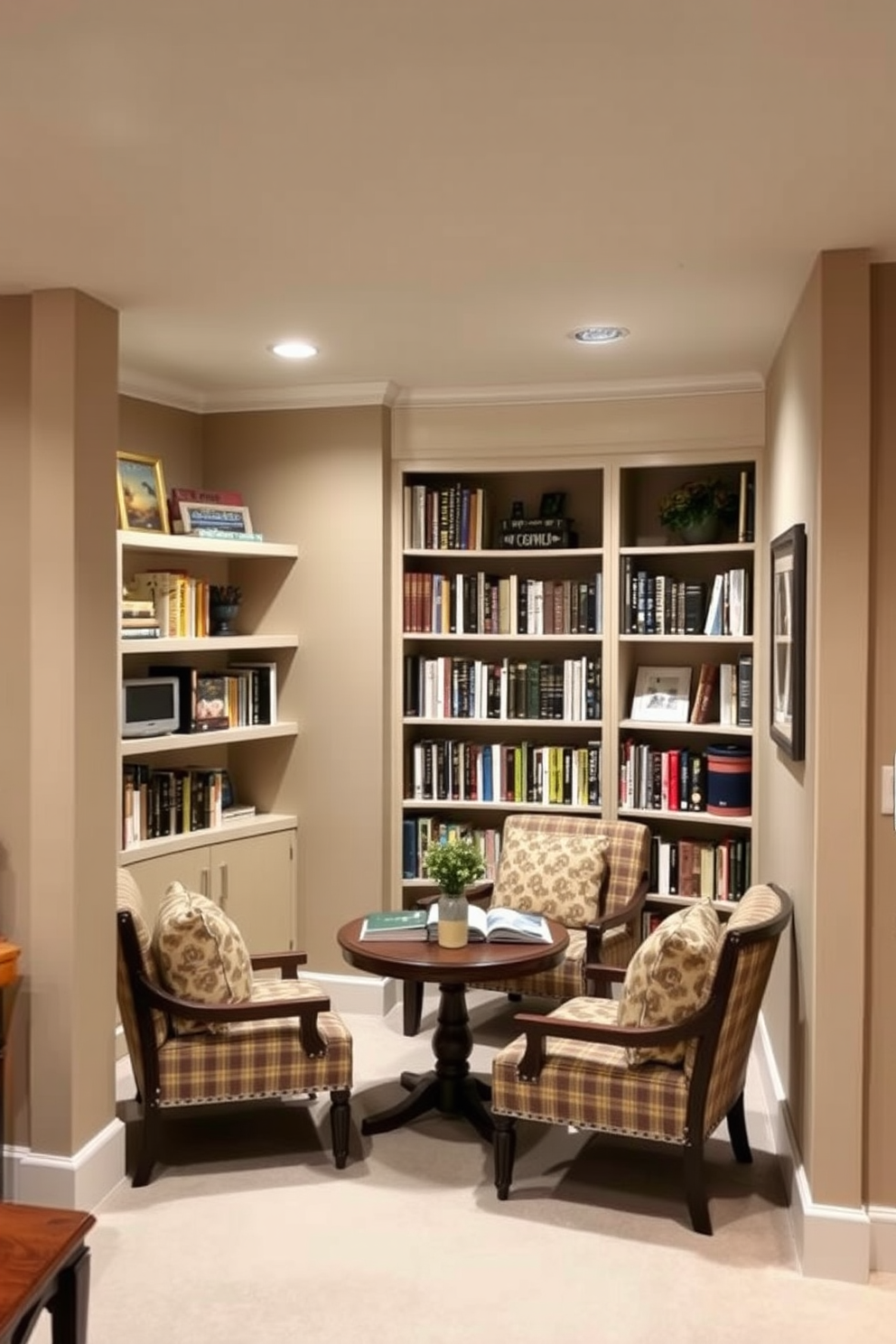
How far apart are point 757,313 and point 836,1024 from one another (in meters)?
2.08

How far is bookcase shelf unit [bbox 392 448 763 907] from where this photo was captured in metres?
4.64

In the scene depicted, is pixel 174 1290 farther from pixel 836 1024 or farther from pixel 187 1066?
pixel 836 1024

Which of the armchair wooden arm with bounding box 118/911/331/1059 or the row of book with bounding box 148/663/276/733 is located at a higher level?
the row of book with bounding box 148/663/276/733

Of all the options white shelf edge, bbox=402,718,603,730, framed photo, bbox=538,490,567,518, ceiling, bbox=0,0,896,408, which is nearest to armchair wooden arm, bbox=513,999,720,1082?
white shelf edge, bbox=402,718,603,730

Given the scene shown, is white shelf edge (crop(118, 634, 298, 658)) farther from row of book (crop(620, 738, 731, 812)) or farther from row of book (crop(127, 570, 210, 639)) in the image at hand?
row of book (crop(620, 738, 731, 812))

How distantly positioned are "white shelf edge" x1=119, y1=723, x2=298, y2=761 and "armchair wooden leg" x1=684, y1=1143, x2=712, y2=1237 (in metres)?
2.15

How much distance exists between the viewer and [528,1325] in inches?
103

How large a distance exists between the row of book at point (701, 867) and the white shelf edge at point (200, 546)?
6.55ft

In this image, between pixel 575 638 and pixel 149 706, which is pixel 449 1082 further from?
pixel 575 638

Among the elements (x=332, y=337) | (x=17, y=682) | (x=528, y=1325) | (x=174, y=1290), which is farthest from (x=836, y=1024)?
(x=332, y=337)

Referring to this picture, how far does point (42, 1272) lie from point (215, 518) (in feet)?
10.3

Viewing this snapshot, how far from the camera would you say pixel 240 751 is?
16.1 ft

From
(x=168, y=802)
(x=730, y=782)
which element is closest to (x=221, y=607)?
(x=168, y=802)

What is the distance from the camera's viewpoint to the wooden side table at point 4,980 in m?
2.96
